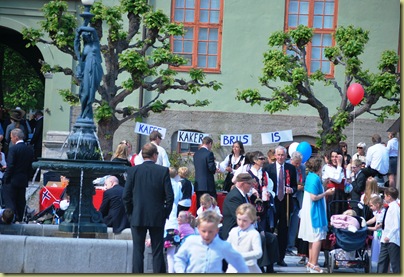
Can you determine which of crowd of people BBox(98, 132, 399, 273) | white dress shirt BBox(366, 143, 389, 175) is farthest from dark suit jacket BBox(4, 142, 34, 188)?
white dress shirt BBox(366, 143, 389, 175)

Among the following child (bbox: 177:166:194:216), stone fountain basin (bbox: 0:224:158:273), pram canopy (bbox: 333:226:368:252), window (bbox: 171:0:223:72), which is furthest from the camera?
window (bbox: 171:0:223:72)

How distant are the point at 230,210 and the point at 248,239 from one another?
2.39 metres

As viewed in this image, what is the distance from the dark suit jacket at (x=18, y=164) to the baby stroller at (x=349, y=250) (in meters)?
5.75

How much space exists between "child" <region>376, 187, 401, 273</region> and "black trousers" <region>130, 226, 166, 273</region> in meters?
3.34

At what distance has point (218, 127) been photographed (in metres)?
29.7

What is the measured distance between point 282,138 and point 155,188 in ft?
38.3

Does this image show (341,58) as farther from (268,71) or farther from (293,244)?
(293,244)

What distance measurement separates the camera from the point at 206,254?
11.0 meters

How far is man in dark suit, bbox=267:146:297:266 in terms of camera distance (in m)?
18.7

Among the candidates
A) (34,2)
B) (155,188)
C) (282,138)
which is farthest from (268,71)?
(155,188)

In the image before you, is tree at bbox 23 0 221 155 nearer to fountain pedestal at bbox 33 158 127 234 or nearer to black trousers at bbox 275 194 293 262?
black trousers at bbox 275 194 293 262

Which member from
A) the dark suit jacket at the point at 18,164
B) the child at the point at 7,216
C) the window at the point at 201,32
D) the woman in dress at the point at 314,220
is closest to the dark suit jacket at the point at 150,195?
the child at the point at 7,216

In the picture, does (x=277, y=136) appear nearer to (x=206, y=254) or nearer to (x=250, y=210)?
(x=250, y=210)

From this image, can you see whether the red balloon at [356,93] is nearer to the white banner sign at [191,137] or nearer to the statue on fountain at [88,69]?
the white banner sign at [191,137]
